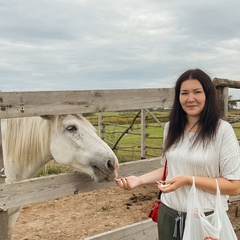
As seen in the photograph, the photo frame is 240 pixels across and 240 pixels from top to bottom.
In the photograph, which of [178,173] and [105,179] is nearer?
[178,173]

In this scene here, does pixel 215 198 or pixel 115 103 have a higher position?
pixel 115 103

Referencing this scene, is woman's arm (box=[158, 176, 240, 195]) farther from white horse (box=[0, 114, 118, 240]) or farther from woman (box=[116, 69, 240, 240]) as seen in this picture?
white horse (box=[0, 114, 118, 240])

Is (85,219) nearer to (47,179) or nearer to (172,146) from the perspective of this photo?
(47,179)

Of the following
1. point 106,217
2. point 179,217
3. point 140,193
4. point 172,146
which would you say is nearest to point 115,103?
point 172,146

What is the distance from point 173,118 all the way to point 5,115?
1011 mm

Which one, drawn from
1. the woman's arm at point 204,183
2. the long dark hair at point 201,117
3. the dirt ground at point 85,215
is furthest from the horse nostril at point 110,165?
the dirt ground at point 85,215

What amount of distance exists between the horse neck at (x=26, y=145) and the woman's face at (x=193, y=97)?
1158 mm

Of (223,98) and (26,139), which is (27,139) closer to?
(26,139)

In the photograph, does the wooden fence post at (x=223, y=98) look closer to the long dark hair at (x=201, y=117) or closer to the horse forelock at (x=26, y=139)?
the long dark hair at (x=201, y=117)

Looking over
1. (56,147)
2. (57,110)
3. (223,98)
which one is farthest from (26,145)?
(223,98)

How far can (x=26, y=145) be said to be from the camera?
2.53 m

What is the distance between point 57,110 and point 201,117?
96 cm

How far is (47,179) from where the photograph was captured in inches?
85.2

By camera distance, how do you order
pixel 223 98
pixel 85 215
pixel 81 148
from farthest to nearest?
pixel 85 215 → pixel 223 98 → pixel 81 148
